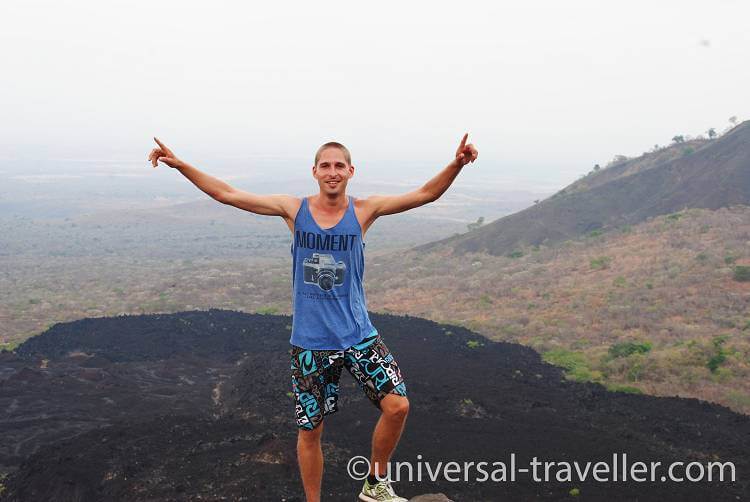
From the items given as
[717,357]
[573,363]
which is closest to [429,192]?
[717,357]

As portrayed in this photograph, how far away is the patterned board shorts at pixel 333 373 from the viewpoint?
4.32m

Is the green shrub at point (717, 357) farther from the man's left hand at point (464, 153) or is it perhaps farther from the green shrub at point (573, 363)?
the man's left hand at point (464, 153)

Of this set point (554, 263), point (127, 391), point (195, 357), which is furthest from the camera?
point (554, 263)

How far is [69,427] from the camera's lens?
12.7 m

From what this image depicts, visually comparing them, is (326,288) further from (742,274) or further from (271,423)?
(742,274)

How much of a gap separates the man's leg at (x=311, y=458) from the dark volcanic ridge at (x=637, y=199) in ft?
117

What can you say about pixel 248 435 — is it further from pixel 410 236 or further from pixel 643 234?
pixel 410 236

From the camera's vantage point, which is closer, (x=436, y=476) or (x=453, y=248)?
(x=436, y=476)

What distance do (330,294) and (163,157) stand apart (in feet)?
5.30

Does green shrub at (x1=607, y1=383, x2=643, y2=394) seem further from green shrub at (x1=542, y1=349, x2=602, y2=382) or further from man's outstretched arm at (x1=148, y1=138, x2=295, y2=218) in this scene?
man's outstretched arm at (x1=148, y1=138, x2=295, y2=218)

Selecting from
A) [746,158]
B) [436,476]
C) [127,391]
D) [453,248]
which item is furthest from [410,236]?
[436,476]

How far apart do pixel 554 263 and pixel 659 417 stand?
67.1 ft

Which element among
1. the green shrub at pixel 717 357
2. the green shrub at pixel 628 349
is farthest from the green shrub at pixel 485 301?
the green shrub at pixel 717 357

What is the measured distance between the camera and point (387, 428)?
4414mm
